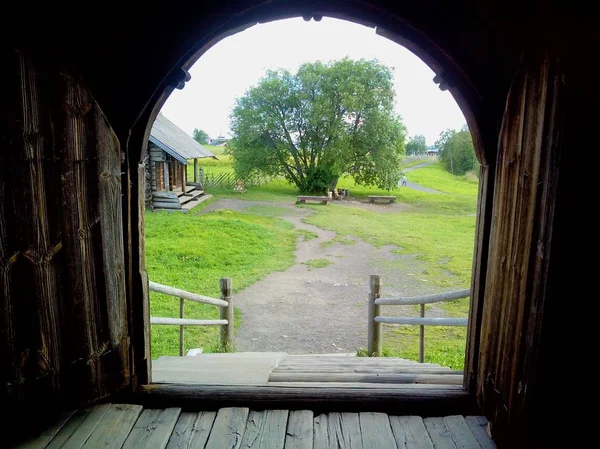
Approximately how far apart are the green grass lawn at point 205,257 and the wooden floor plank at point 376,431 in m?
4.12

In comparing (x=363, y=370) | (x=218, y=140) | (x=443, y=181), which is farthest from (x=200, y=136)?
(x=363, y=370)

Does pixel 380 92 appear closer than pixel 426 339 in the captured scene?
No

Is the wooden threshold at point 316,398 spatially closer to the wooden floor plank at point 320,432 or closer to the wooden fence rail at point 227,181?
the wooden floor plank at point 320,432

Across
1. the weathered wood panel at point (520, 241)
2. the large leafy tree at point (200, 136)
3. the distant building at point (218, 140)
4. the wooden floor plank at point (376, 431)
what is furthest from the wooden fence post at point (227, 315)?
the distant building at point (218, 140)

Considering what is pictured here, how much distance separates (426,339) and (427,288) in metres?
2.61

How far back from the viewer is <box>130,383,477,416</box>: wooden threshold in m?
2.47

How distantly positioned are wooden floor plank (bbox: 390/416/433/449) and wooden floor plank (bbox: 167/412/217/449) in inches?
36.8

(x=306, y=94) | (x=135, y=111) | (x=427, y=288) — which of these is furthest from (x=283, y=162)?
(x=135, y=111)

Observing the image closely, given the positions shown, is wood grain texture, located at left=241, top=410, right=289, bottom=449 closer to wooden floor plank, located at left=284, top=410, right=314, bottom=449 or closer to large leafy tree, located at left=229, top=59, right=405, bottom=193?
wooden floor plank, located at left=284, top=410, right=314, bottom=449

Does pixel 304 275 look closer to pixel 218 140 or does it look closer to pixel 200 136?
pixel 200 136

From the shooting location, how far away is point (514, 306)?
6.44ft

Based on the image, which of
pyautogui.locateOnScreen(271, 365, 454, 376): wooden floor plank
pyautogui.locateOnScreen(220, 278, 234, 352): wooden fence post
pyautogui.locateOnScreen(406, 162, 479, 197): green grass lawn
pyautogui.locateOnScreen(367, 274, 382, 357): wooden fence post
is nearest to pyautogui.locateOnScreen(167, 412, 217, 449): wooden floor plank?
pyautogui.locateOnScreen(271, 365, 454, 376): wooden floor plank

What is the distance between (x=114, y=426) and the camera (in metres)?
2.28

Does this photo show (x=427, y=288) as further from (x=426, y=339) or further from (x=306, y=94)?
(x=306, y=94)
